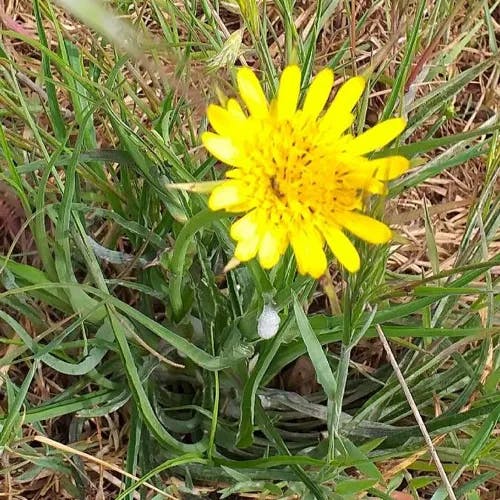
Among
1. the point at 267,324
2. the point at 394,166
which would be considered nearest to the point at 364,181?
the point at 394,166

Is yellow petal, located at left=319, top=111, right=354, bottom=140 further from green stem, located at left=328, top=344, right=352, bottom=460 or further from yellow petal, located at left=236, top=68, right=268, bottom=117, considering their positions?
green stem, located at left=328, top=344, right=352, bottom=460

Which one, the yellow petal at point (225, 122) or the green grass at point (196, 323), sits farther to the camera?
the green grass at point (196, 323)

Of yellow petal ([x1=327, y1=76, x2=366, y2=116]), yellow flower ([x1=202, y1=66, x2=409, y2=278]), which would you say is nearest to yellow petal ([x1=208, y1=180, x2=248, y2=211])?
yellow flower ([x1=202, y1=66, x2=409, y2=278])

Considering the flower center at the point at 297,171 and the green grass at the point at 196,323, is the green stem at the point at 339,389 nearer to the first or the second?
the green grass at the point at 196,323

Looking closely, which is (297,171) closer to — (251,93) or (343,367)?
(251,93)

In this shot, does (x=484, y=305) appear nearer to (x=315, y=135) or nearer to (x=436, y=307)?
(x=436, y=307)

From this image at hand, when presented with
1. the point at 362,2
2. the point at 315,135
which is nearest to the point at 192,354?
the point at 315,135

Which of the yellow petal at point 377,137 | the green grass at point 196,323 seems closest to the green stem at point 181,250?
the green grass at point 196,323
